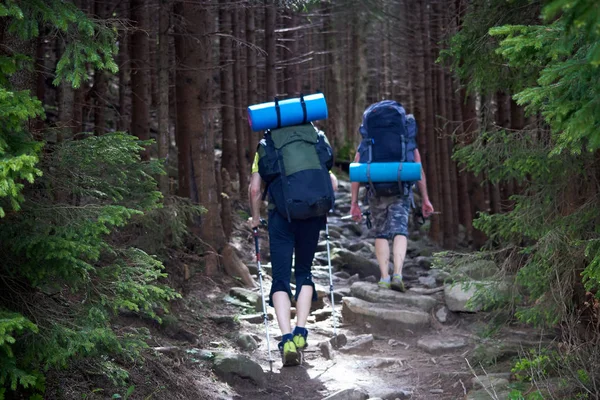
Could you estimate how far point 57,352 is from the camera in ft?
13.5

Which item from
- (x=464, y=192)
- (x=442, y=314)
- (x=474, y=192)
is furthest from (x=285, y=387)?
(x=464, y=192)

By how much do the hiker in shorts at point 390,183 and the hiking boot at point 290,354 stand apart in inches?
101

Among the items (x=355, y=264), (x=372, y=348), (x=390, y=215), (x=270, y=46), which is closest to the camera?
(x=372, y=348)

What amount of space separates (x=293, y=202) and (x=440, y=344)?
7.80 feet

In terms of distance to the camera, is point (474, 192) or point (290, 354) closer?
point (290, 354)

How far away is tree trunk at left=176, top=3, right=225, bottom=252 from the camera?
10289 mm

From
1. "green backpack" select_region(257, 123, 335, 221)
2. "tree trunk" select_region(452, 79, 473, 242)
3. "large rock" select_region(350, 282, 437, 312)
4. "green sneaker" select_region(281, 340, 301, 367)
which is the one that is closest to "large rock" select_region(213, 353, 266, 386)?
"green sneaker" select_region(281, 340, 301, 367)

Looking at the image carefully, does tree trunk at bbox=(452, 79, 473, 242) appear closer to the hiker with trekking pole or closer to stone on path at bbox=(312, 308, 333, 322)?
stone on path at bbox=(312, 308, 333, 322)

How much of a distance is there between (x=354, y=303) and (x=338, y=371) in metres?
1.87

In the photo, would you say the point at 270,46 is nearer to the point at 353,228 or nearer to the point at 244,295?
the point at 353,228

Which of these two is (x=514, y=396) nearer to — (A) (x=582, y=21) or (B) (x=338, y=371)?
(B) (x=338, y=371)

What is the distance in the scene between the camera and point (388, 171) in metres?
8.79

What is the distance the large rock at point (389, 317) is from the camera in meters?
8.46

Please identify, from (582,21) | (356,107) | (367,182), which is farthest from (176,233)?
(356,107)
